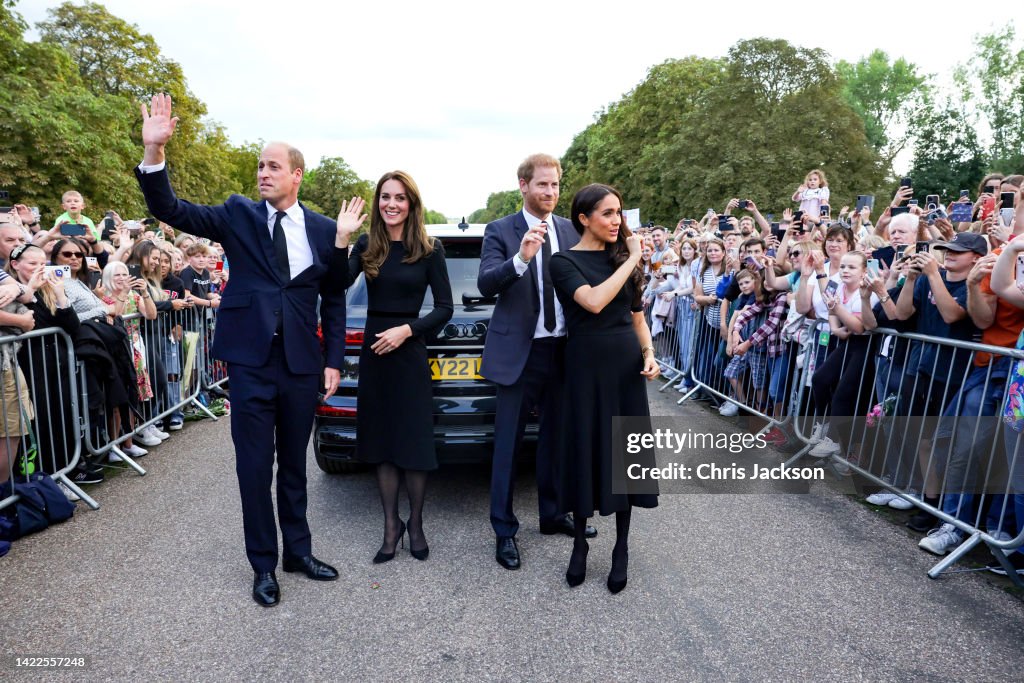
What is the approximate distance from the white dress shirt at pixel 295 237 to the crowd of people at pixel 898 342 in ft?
6.10

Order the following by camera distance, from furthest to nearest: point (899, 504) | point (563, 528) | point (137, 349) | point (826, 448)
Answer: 1. point (137, 349)
2. point (826, 448)
3. point (899, 504)
4. point (563, 528)

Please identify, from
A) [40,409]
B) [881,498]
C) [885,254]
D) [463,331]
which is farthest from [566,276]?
[40,409]

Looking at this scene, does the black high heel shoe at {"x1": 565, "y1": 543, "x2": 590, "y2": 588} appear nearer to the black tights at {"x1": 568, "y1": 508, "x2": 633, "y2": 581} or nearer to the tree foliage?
the black tights at {"x1": 568, "y1": 508, "x2": 633, "y2": 581}

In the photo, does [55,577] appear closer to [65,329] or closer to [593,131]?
[65,329]

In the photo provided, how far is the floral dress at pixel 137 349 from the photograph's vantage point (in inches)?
258

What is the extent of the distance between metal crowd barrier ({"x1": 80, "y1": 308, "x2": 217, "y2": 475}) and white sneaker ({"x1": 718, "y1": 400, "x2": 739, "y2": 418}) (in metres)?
5.55

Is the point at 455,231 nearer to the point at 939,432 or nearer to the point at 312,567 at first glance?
the point at 312,567

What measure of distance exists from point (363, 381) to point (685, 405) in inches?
216

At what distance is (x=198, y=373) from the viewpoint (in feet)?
27.1

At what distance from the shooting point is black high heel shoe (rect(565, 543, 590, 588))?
3.89m

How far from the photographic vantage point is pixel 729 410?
8.14 metres

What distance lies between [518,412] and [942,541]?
2.65 m

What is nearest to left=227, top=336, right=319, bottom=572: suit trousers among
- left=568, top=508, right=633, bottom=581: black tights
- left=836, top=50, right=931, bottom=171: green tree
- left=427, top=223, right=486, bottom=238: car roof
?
left=568, top=508, right=633, bottom=581: black tights

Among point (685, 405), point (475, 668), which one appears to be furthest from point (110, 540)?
point (685, 405)
